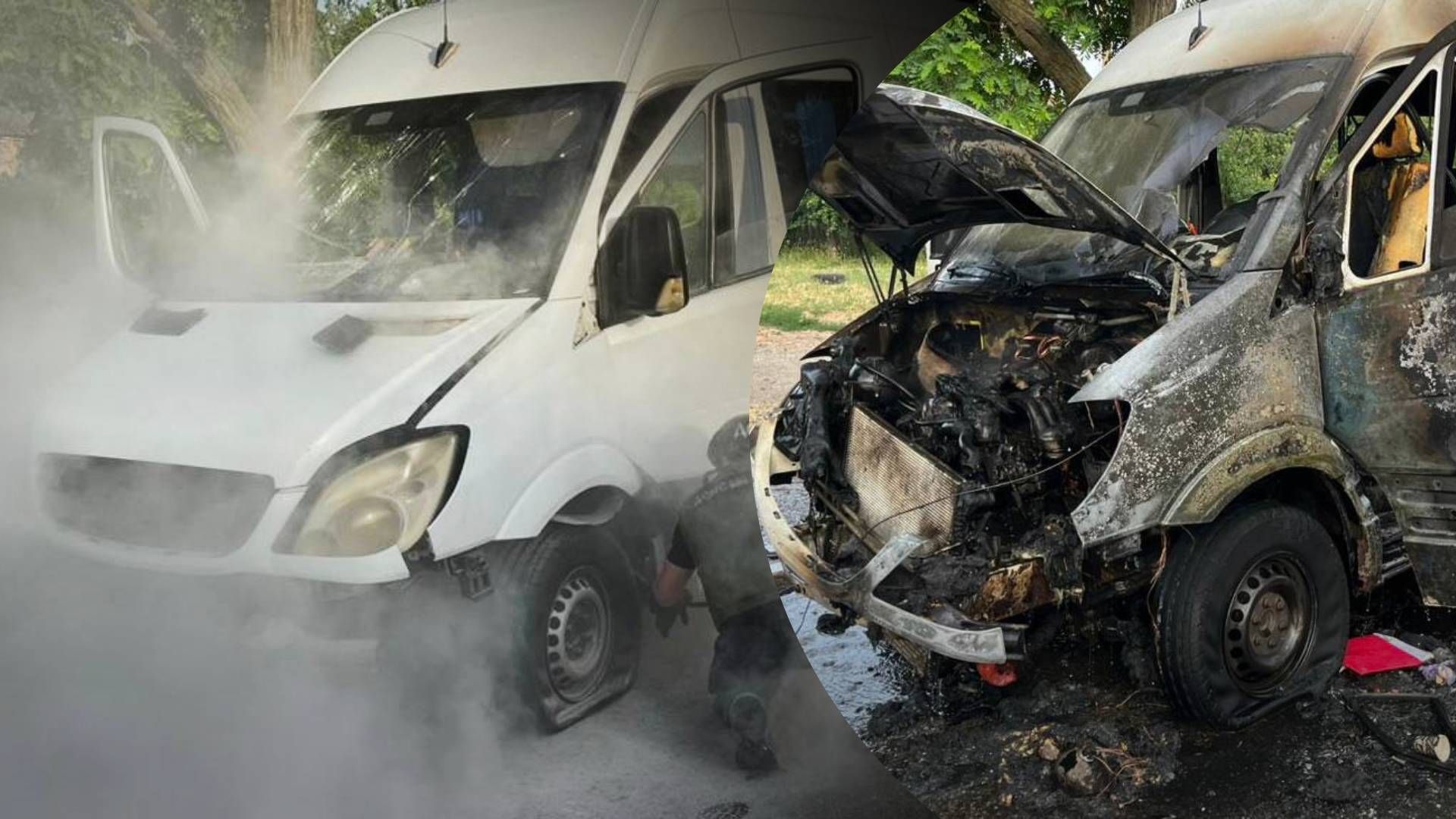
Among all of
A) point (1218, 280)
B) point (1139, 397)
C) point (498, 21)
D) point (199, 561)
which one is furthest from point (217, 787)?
point (1218, 280)

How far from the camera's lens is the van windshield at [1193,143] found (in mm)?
2035

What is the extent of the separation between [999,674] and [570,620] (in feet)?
4.07

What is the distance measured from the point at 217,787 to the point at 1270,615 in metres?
2.00

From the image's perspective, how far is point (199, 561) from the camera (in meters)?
1.03

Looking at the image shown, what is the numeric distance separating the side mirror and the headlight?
21 cm

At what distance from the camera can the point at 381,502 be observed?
3.24ft

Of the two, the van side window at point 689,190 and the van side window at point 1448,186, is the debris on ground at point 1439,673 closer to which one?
the van side window at point 1448,186

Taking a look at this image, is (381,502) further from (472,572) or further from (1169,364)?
(1169,364)

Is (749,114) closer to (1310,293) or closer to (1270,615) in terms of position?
(1310,293)

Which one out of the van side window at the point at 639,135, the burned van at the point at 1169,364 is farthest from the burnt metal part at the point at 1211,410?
the van side window at the point at 639,135

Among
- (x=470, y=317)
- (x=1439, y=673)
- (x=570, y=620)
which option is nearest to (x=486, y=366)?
(x=470, y=317)

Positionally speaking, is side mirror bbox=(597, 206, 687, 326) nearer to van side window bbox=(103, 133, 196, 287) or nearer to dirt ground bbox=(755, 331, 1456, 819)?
van side window bbox=(103, 133, 196, 287)

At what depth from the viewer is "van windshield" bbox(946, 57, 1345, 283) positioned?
6.68 feet

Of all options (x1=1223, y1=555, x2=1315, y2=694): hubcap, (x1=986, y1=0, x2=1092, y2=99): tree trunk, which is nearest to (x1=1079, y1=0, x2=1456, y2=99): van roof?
(x1=986, y1=0, x2=1092, y2=99): tree trunk
